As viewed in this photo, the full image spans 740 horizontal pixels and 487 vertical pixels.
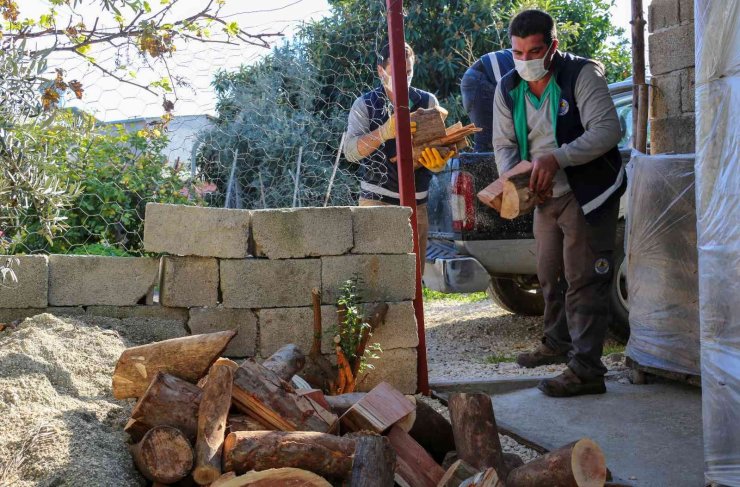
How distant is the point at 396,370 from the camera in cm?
493

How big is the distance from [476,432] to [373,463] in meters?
0.50

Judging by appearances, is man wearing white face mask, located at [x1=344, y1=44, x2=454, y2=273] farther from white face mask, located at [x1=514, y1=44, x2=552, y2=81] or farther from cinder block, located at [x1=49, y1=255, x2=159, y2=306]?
cinder block, located at [x1=49, y1=255, x2=159, y2=306]

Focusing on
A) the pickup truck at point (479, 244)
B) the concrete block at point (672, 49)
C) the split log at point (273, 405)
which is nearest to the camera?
the split log at point (273, 405)

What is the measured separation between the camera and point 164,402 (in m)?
3.23

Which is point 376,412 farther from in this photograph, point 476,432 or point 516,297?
point 516,297

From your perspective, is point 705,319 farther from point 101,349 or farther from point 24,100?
point 101,349

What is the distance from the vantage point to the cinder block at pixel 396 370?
4.89 m

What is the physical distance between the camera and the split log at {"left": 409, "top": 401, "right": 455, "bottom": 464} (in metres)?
3.76

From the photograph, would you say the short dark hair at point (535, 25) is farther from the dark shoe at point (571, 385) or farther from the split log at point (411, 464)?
the split log at point (411, 464)

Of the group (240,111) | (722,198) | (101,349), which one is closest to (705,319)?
(722,198)

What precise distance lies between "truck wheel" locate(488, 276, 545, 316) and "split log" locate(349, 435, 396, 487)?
429 centimetres

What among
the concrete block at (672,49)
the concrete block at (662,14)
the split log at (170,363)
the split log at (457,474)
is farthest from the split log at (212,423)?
the concrete block at (662,14)

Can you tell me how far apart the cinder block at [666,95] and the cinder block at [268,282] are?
2.26 meters

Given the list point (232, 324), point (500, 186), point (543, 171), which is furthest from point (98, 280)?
point (543, 171)
